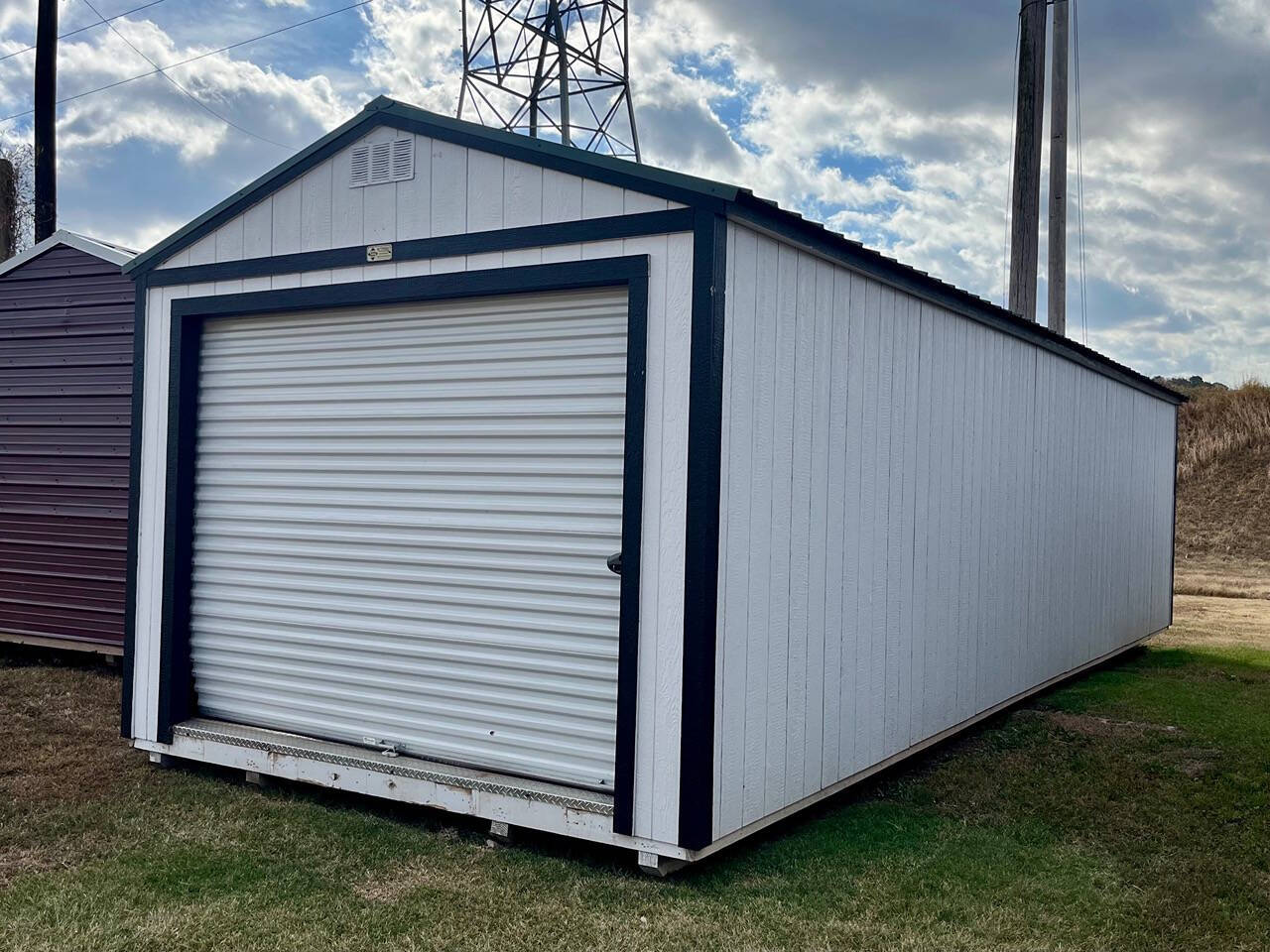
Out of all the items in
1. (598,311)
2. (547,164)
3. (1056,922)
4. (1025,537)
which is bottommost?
(1056,922)

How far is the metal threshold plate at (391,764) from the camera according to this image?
4.51 m

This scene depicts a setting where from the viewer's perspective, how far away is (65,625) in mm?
8383

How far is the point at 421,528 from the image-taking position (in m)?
5.20

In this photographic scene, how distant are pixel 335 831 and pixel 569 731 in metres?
1.07

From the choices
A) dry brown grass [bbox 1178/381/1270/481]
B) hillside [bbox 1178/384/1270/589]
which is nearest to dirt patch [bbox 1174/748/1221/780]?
hillside [bbox 1178/384/1270/589]

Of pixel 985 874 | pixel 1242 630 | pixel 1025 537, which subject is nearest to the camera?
pixel 985 874

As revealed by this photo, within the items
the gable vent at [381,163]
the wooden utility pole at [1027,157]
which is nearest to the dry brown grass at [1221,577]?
the wooden utility pole at [1027,157]

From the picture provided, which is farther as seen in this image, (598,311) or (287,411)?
(287,411)

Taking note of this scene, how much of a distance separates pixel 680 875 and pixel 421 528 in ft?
6.37

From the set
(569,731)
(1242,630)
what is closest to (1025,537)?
(569,731)

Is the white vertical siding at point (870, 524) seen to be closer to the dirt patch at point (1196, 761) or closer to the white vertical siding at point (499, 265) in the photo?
the white vertical siding at point (499, 265)

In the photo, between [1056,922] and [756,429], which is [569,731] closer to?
[756,429]

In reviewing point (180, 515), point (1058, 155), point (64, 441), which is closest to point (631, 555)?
point (180, 515)

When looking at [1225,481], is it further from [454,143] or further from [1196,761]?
[454,143]
